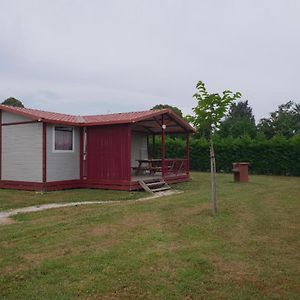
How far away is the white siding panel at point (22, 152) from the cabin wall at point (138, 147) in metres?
5.48

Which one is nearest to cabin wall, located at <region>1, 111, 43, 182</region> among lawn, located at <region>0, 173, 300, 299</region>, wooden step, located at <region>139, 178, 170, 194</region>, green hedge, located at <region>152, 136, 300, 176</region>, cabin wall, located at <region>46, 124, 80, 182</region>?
cabin wall, located at <region>46, 124, 80, 182</region>

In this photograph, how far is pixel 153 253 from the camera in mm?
5363

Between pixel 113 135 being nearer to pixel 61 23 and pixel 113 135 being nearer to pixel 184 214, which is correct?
pixel 61 23

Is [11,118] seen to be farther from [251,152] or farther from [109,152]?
[251,152]

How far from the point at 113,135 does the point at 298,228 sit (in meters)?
8.36

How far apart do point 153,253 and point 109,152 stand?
906 cm

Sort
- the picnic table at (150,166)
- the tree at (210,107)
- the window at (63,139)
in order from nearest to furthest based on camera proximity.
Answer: the tree at (210,107) < the window at (63,139) < the picnic table at (150,166)

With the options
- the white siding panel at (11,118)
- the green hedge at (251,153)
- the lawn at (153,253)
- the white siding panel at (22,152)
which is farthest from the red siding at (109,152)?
the green hedge at (251,153)

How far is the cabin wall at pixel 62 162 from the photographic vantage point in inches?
535

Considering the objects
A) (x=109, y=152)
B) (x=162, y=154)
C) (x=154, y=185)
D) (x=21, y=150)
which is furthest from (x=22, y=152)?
(x=162, y=154)

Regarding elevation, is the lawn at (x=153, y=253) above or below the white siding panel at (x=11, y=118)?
below

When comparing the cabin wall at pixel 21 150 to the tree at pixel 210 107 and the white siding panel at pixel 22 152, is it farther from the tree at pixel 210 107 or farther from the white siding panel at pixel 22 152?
the tree at pixel 210 107

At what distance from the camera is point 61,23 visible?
11992mm

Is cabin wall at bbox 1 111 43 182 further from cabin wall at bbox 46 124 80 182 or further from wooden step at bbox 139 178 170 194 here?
wooden step at bbox 139 178 170 194
